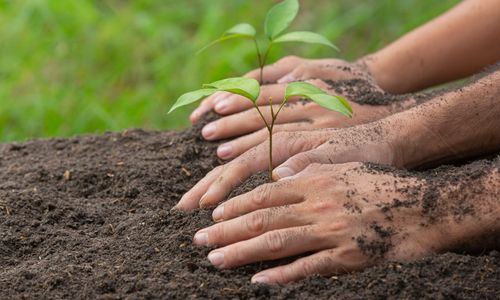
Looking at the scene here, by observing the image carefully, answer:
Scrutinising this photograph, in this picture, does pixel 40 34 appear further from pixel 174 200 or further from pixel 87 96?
pixel 174 200

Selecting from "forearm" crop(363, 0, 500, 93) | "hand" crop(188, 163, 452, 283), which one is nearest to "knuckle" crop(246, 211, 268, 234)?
"hand" crop(188, 163, 452, 283)

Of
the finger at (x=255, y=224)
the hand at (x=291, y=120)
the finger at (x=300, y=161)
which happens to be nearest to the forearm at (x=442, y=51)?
the hand at (x=291, y=120)

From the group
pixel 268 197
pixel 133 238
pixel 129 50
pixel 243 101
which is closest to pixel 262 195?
pixel 268 197

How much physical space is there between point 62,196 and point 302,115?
0.71 meters

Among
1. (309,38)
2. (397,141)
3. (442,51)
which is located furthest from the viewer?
(442,51)

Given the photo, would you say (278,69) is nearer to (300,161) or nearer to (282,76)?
(282,76)

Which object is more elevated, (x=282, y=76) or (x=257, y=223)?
(x=282, y=76)

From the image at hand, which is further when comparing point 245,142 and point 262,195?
point 245,142

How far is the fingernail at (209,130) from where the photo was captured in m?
2.43

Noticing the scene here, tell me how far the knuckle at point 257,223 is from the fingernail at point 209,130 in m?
0.65

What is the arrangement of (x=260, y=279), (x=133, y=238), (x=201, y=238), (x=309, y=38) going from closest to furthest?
(x=260, y=279)
(x=201, y=238)
(x=133, y=238)
(x=309, y=38)

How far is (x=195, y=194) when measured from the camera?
6.82 ft

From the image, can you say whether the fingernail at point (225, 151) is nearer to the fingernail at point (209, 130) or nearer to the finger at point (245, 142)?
the finger at point (245, 142)

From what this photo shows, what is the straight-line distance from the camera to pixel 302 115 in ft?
7.96
